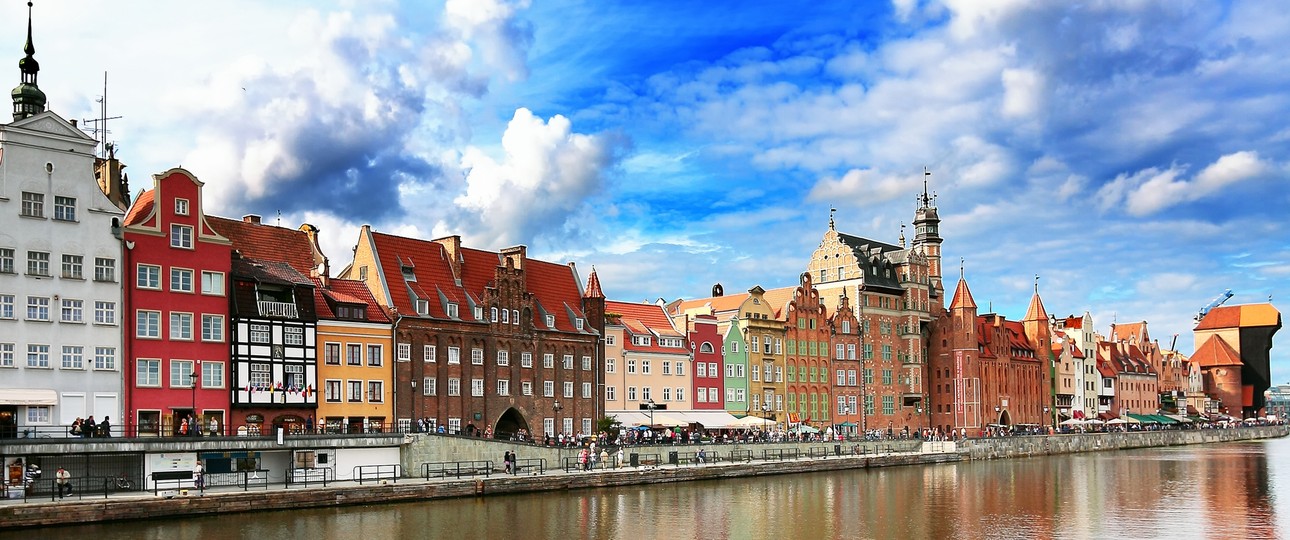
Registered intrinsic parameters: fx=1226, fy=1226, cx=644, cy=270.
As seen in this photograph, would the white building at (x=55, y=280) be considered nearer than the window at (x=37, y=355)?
Yes

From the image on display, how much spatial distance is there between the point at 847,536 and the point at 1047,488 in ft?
104

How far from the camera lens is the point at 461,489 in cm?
6225

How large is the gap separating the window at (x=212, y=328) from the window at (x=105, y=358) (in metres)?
4.85

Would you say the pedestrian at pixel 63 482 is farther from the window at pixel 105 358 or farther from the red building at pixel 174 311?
the window at pixel 105 358

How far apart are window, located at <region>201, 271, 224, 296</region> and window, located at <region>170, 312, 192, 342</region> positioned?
5.67 ft

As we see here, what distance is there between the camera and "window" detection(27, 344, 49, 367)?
59.5 metres

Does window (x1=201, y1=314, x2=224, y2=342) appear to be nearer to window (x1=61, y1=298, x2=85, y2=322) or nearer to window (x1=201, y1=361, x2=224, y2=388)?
window (x1=201, y1=361, x2=224, y2=388)

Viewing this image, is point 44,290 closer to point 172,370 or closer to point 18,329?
point 18,329

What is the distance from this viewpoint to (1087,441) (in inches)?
5167

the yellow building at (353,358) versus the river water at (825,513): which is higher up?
the yellow building at (353,358)

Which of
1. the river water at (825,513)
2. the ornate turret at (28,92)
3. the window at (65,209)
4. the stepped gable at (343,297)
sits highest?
the ornate turret at (28,92)

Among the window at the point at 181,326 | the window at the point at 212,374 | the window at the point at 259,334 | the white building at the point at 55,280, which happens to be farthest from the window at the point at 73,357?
the window at the point at 259,334

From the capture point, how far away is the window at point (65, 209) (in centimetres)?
6116

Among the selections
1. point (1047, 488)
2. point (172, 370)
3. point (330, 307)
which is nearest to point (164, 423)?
point (172, 370)
